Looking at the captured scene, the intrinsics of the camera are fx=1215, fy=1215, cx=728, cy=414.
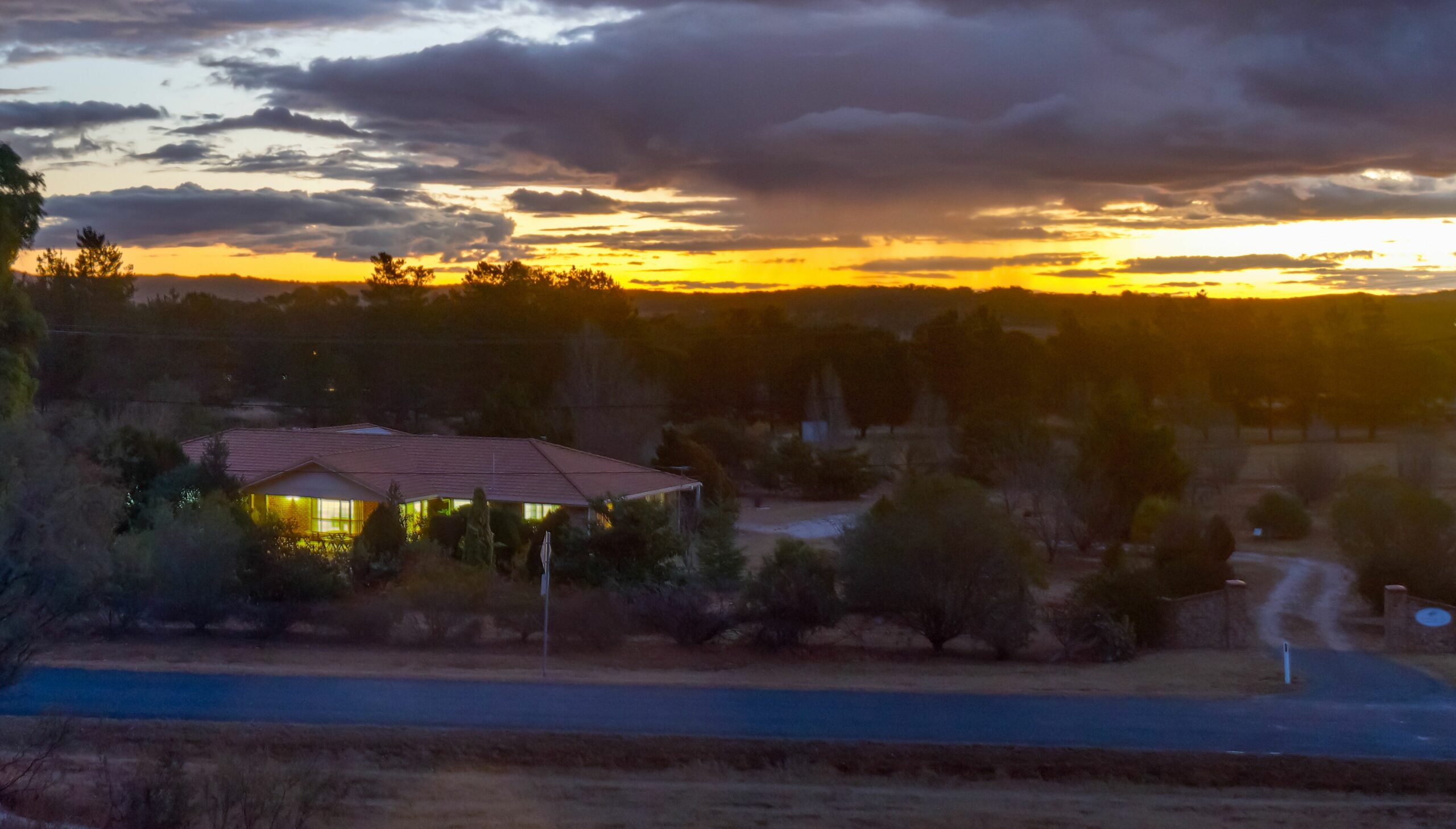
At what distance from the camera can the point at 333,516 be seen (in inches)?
1315

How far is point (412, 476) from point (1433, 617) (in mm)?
25262

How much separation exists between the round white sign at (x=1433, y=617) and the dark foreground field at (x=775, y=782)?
9137 mm

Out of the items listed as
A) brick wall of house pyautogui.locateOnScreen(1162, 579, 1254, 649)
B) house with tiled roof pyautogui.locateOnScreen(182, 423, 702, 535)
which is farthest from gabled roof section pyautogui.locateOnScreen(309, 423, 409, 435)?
brick wall of house pyautogui.locateOnScreen(1162, 579, 1254, 649)

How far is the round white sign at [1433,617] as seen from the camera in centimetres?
2092

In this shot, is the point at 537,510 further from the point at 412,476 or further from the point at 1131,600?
the point at 1131,600

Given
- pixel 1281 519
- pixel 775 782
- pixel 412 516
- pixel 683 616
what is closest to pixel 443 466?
pixel 412 516

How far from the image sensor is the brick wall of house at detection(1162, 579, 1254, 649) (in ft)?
70.4

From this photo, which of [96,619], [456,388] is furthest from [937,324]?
[96,619]

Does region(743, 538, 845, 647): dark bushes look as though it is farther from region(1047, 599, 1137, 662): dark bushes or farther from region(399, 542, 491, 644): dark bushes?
region(399, 542, 491, 644): dark bushes

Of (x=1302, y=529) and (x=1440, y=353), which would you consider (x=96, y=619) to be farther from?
(x=1440, y=353)

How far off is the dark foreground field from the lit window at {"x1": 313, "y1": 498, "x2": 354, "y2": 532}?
773 inches

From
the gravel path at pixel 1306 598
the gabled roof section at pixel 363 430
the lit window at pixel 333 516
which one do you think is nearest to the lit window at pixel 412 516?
the lit window at pixel 333 516

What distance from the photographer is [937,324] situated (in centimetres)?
6100

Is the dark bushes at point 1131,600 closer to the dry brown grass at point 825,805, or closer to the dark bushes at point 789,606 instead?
the dark bushes at point 789,606
